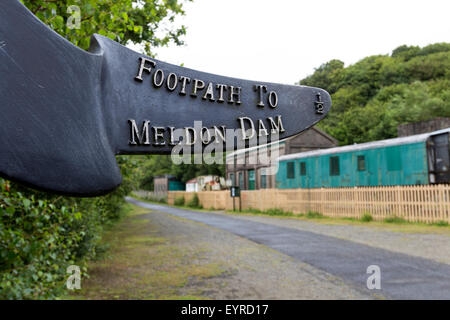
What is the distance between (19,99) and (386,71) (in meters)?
4.95

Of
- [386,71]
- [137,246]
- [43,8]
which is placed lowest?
[137,246]

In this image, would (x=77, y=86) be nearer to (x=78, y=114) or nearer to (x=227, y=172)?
(x=78, y=114)

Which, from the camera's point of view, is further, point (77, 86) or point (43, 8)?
point (43, 8)

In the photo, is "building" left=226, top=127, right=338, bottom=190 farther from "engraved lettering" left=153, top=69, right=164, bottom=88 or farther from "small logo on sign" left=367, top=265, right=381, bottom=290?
"engraved lettering" left=153, top=69, right=164, bottom=88

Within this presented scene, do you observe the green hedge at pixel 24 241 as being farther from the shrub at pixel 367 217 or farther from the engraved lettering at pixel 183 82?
the shrub at pixel 367 217

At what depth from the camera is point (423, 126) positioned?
765 inches

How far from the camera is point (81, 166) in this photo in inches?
47.2

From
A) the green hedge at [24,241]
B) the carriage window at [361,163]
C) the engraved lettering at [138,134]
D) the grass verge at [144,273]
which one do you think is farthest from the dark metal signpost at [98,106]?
the carriage window at [361,163]

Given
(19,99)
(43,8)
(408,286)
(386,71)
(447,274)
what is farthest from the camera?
(447,274)

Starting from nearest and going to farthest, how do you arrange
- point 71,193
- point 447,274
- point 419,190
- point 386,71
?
point 71,193, point 386,71, point 447,274, point 419,190

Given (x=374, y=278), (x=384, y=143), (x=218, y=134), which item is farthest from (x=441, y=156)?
(x=218, y=134)

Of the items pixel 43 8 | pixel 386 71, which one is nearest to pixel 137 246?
pixel 386 71

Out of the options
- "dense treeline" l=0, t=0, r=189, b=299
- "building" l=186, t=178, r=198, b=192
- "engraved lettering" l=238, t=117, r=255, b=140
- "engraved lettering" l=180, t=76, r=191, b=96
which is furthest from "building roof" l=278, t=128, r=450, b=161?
"building" l=186, t=178, r=198, b=192

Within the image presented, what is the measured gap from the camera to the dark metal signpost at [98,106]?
1.09 metres
